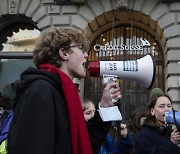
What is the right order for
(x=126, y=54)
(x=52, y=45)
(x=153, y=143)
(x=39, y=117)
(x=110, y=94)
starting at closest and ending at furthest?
(x=39, y=117) < (x=52, y=45) < (x=110, y=94) < (x=153, y=143) < (x=126, y=54)

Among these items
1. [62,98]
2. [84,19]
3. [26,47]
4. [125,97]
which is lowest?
[125,97]

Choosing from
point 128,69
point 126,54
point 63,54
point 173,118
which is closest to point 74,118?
point 63,54

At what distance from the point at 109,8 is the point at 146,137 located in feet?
29.1

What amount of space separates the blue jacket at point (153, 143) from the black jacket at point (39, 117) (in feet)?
4.66

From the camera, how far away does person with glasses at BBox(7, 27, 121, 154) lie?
1.92 meters

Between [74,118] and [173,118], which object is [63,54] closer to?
[74,118]

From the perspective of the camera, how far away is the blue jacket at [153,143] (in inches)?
126

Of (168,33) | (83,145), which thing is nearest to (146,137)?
(83,145)

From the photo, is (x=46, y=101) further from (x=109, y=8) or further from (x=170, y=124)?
(x=109, y=8)

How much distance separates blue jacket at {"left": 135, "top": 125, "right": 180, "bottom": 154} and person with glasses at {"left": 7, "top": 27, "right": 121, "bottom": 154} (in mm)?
1207

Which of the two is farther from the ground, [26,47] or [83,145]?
[26,47]

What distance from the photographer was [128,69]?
2916 mm

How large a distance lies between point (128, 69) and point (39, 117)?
117 cm

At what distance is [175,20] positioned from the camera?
11.3 metres
